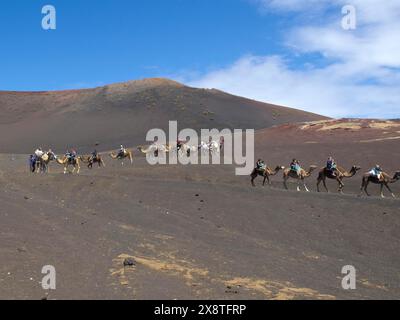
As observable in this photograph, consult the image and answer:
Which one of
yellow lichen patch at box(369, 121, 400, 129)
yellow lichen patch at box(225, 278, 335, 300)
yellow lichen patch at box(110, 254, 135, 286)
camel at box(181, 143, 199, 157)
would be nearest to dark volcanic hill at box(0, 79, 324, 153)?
camel at box(181, 143, 199, 157)

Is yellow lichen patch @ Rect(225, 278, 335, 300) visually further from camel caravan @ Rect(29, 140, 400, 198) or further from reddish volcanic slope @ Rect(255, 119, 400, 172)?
reddish volcanic slope @ Rect(255, 119, 400, 172)

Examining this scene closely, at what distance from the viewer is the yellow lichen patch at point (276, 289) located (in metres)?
11.4

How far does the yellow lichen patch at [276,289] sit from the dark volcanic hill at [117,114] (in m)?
61.0

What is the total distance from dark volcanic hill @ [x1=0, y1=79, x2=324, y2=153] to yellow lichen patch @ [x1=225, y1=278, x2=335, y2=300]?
61.0 metres

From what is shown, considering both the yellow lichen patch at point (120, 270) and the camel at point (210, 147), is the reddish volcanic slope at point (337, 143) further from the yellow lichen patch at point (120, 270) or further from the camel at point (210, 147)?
the yellow lichen patch at point (120, 270)

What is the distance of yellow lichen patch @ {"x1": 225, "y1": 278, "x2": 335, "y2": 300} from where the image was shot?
448 inches

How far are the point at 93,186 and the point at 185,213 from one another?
6682 mm

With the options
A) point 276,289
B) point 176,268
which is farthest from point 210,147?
point 276,289

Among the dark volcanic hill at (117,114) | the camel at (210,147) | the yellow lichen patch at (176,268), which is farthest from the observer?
the dark volcanic hill at (117,114)

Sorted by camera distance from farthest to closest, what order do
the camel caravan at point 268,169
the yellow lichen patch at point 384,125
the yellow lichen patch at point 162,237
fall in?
the yellow lichen patch at point 384,125, the camel caravan at point 268,169, the yellow lichen patch at point 162,237

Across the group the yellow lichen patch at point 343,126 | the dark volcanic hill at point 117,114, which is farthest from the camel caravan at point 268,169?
the dark volcanic hill at point 117,114

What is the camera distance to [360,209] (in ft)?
75.8

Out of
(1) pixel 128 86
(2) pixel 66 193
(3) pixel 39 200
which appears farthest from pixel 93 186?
(1) pixel 128 86

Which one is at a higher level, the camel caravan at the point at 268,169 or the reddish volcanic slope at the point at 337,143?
the reddish volcanic slope at the point at 337,143
